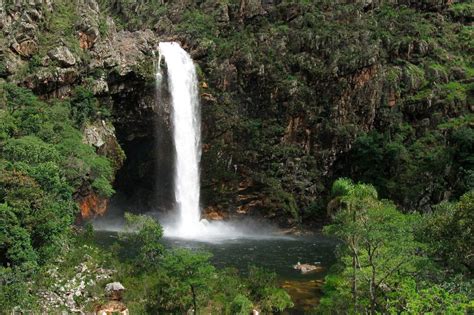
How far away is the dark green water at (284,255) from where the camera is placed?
93.5 feet

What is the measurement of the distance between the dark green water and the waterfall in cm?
792

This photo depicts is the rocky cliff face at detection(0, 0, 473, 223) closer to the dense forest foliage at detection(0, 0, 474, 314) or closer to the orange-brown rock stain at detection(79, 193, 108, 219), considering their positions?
the dense forest foliage at detection(0, 0, 474, 314)

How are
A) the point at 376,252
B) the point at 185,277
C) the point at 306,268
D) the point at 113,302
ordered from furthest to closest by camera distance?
the point at 306,268
the point at 113,302
the point at 185,277
the point at 376,252

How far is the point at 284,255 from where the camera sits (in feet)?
126

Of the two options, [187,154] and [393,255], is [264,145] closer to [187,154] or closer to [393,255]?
[187,154]

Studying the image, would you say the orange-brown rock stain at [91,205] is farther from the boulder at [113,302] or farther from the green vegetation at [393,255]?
the green vegetation at [393,255]

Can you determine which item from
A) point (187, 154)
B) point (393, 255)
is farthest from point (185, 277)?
point (187, 154)

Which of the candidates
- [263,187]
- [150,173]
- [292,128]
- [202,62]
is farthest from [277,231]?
[202,62]

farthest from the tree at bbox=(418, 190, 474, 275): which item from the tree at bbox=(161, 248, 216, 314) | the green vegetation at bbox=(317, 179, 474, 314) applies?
the tree at bbox=(161, 248, 216, 314)

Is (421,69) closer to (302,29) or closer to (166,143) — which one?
(302,29)

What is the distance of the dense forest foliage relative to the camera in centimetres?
2131

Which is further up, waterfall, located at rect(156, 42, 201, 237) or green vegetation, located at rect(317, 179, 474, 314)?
waterfall, located at rect(156, 42, 201, 237)

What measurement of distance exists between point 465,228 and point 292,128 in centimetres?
3599

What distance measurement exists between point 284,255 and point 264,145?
1766cm
